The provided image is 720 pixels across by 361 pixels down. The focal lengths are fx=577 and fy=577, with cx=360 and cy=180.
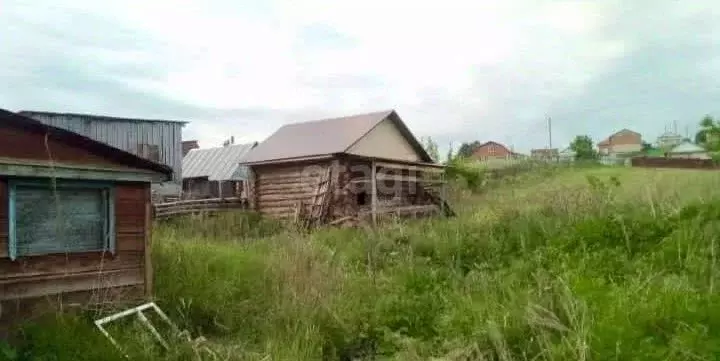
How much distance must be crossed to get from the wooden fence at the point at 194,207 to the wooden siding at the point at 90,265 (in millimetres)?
9520

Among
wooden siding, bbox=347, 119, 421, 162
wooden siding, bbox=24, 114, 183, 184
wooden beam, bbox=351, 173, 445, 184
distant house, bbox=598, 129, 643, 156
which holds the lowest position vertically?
wooden beam, bbox=351, 173, 445, 184

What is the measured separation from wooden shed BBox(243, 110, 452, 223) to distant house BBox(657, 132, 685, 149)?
41.6 meters

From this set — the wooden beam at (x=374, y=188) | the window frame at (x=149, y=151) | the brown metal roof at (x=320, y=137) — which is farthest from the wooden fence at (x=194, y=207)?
the window frame at (x=149, y=151)

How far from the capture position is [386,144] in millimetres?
20859

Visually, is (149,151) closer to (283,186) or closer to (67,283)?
(283,186)

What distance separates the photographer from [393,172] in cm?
1836

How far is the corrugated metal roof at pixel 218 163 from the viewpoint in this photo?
93.4ft

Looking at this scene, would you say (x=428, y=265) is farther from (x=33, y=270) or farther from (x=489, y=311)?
(x=33, y=270)

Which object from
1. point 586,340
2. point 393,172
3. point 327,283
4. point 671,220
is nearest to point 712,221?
point 671,220

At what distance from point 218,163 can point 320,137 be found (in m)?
12.9

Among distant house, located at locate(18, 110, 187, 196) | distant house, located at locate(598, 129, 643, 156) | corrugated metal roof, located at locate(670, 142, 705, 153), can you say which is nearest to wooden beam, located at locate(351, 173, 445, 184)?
distant house, located at locate(18, 110, 187, 196)

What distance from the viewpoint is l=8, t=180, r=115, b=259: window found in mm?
5887

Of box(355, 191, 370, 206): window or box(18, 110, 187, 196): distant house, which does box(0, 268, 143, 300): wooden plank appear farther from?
box(18, 110, 187, 196): distant house

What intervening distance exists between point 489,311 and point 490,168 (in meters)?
25.3
